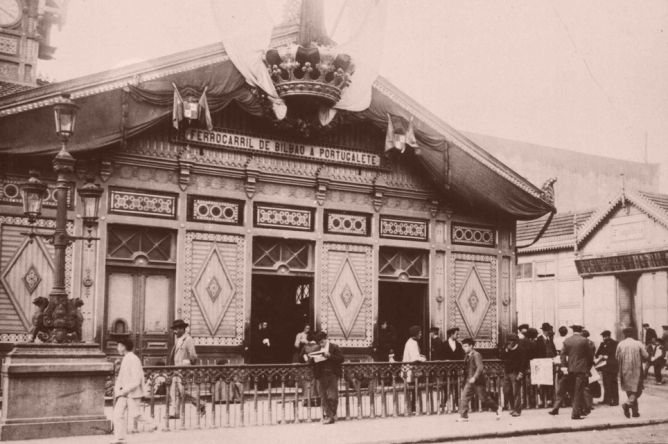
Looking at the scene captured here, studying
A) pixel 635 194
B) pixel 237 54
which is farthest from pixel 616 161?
pixel 237 54

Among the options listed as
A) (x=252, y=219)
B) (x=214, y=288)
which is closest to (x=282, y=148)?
(x=252, y=219)

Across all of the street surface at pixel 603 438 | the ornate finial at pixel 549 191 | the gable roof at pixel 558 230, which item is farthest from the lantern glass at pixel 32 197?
the gable roof at pixel 558 230

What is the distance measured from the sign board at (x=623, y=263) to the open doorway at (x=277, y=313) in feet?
45.0

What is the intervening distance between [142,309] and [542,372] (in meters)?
8.34

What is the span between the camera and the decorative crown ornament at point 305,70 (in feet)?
58.9

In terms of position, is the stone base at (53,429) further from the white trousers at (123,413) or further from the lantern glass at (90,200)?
the lantern glass at (90,200)

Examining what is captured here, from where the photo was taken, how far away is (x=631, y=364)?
52.0ft

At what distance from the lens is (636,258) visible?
29.2 metres

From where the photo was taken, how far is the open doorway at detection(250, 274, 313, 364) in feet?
70.2

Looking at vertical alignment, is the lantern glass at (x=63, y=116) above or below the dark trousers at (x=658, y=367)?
above

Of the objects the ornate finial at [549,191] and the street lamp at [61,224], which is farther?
the ornate finial at [549,191]

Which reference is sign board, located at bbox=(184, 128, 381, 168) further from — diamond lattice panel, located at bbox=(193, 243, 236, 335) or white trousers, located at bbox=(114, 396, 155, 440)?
white trousers, located at bbox=(114, 396, 155, 440)

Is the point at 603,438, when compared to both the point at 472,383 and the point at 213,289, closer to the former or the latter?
the point at 472,383

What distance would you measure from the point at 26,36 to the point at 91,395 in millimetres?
19217
